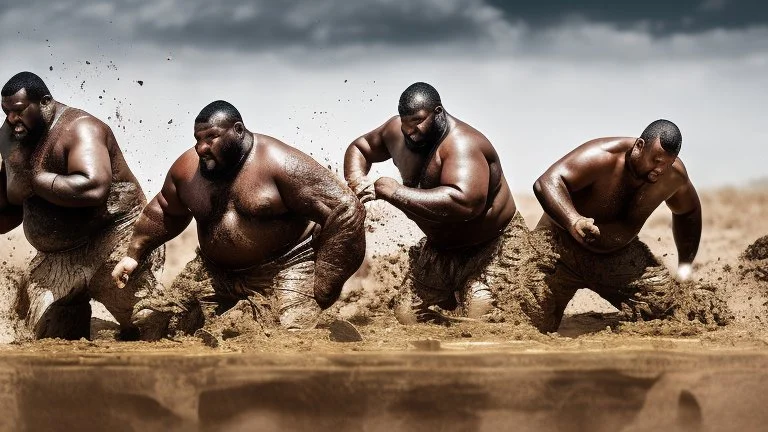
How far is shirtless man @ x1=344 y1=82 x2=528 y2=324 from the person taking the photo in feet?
25.0

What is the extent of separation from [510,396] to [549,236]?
3009 mm

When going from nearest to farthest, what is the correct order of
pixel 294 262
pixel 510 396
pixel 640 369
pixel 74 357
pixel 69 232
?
1. pixel 510 396
2. pixel 640 369
3. pixel 74 357
4. pixel 294 262
5. pixel 69 232

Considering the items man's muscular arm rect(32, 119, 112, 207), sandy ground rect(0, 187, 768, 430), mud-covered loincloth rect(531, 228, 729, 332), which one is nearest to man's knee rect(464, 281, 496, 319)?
sandy ground rect(0, 187, 768, 430)

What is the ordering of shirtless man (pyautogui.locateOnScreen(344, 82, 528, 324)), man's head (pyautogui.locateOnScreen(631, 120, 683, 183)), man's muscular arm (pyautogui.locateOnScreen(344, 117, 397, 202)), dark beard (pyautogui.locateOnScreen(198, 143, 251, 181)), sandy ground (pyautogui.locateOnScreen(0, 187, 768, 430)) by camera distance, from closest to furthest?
1. sandy ground (pyautogui.locateOnScreen(0, 187, 768, 430))
2. dark beard (pyautogui.locateOnScreen(198, 143, 251, 181))
3. shirtless man (pyautogui.locateOnScreen(344, 82, 528, 324))
4. man's head (pyautogui.locateOnScreen(631, 120, 683, 183))
5. man's muscular arm (pyautogui.locateOnScreen(344, 117, 397, 202))

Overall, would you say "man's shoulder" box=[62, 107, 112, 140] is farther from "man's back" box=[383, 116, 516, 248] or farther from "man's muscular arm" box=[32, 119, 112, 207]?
"man's back" box=[383, 116, 516, 248]

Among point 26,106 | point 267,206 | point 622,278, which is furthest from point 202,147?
point 622,278

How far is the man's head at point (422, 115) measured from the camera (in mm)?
7848

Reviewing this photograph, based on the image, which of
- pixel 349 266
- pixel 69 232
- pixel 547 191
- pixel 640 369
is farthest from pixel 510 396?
pixel 69 232

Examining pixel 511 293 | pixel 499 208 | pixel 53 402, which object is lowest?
pixel 53 402

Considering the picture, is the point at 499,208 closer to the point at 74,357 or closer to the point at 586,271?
the point at 586,271

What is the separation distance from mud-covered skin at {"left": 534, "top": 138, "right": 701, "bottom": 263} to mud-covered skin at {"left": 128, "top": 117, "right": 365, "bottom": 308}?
54.6 inches

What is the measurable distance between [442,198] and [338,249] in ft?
2.67

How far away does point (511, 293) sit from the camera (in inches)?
319

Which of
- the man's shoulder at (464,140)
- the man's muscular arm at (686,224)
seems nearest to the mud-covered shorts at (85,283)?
the man's shoulder at (464,140)
